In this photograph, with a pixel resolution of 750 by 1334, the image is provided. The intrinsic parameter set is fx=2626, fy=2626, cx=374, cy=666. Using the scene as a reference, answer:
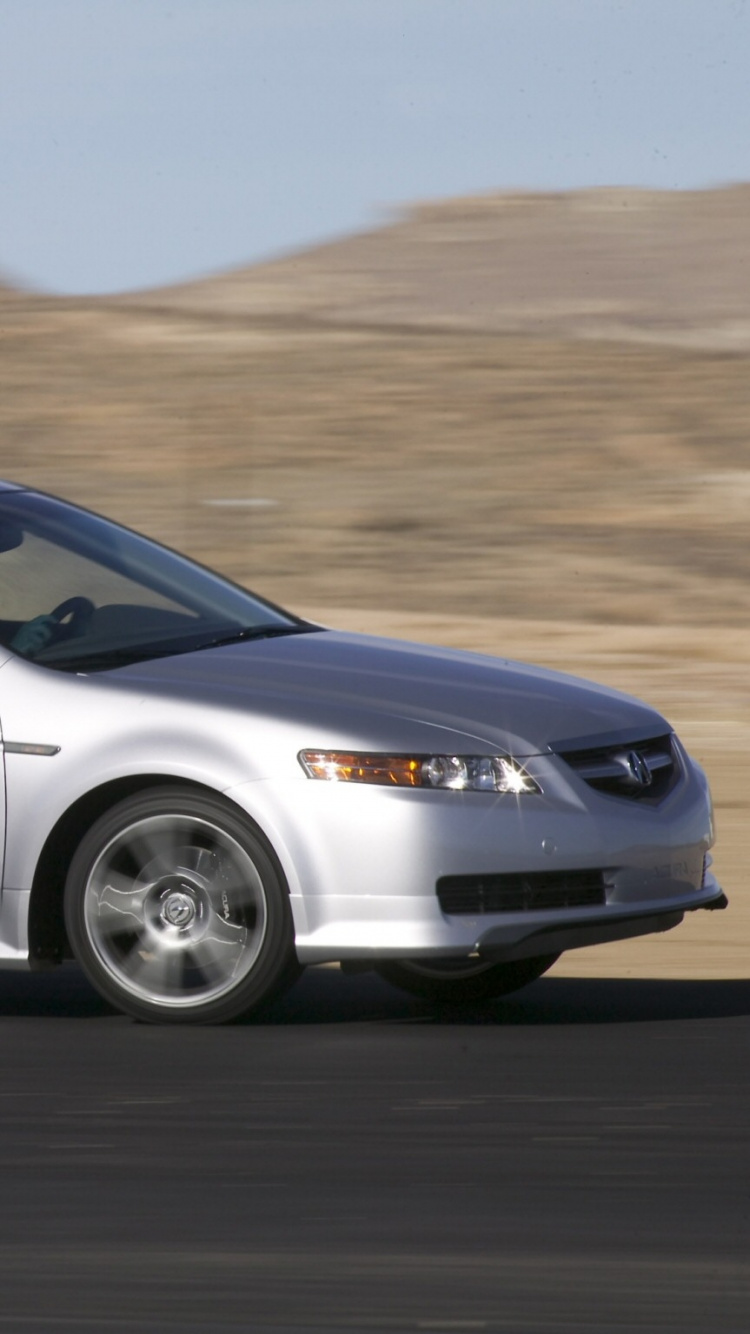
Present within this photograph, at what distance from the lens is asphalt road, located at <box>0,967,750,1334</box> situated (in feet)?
16.0

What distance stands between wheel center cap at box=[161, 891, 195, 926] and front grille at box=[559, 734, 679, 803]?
1.13 meters

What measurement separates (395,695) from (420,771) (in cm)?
34

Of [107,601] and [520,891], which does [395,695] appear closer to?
[520,891]

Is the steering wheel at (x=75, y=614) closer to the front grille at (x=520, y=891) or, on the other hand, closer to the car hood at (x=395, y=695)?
the car hood at (x=395, y=695)

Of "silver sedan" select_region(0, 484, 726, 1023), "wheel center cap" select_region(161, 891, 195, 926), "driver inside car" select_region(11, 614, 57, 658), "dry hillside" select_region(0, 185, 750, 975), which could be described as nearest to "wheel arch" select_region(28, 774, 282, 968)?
"silver sedan" select_region(0, 484, 726, 1023)

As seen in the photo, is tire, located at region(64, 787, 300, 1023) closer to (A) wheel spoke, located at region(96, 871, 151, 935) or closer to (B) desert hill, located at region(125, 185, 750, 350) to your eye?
(A) wheel spoke, located at region(96, 871, 151, 935)

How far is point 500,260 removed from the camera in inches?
2469

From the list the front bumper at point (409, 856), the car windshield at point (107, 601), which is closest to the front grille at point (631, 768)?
the front bumper at point (409, 856)

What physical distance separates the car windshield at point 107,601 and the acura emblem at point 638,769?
1.30 metres

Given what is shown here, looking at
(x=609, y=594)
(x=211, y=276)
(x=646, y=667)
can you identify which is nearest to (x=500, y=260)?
(x=211, y=276)

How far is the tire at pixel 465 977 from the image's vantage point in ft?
26.9

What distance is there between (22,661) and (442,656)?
137cm

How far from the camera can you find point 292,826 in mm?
7277

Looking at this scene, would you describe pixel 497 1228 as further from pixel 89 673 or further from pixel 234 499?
pixel 234 499
